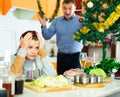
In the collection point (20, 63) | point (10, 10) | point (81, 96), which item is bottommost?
point (81, 96)

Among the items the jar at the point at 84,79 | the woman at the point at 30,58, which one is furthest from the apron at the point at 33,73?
the jar at the point at 84,79

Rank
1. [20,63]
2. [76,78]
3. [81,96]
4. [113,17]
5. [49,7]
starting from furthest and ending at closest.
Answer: [49,7] → [113,17] → [20,63] → [76,78] → [81,96]

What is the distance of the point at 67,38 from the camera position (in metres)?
3.07

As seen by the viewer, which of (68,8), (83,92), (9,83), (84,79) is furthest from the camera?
(68,8)

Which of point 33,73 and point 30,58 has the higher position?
point 30,58

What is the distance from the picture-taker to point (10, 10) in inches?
129

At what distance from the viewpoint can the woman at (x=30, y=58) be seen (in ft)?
6.09

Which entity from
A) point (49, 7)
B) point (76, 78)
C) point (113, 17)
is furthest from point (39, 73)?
point (49, 7)

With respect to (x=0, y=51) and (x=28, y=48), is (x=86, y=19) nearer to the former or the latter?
(x=28, y=48)

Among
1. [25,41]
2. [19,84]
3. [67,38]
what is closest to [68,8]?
[67,38]

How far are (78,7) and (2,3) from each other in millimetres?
1861

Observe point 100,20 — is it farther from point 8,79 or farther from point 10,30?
point 10,30

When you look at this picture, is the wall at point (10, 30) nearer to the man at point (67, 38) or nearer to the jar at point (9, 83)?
the man at point (67, 38)

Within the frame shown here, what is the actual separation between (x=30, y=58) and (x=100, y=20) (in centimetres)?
66
